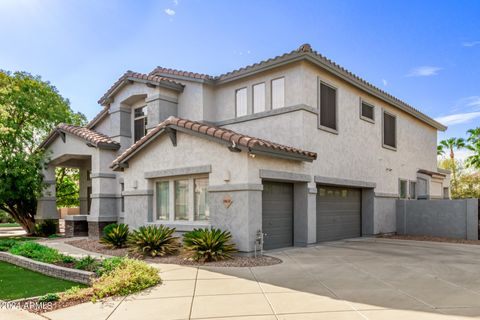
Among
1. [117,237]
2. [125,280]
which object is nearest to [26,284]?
[125,280]

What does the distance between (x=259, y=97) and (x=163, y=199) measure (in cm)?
580

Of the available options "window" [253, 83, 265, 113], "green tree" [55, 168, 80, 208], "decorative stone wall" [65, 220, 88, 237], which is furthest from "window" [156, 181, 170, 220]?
"green tree" [55, 168, 80, 208]

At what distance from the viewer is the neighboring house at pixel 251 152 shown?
42.2 feet

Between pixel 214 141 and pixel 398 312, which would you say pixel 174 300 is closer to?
pixel 398 312

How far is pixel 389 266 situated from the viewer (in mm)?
10641

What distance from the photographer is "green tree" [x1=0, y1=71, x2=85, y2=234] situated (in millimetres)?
20047

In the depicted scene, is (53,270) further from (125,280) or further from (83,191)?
(83,191)

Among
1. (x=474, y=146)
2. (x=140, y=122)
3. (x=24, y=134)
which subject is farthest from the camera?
(x=474, y=146)

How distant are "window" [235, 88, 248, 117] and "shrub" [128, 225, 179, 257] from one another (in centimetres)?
633

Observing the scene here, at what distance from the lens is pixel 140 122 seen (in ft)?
65.4

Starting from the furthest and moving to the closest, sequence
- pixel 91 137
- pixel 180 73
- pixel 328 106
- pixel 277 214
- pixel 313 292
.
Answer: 1. pixel 91 137
2. pixel 180 73
3. pixel 328 106
4. pixel 277 214
5. pixel 313 292

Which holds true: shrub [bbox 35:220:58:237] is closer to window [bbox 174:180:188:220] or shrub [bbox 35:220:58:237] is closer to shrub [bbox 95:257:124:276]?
window [bbox 174:180:188:220]

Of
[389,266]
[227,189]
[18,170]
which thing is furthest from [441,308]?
[18,170]

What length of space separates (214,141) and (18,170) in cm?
1302
